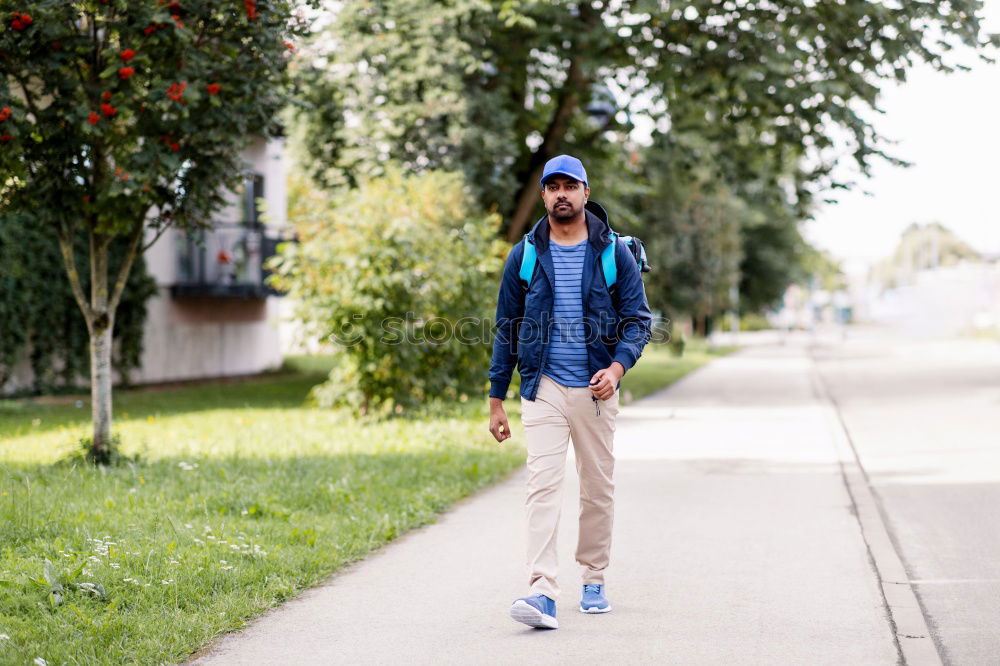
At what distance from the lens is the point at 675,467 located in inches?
431

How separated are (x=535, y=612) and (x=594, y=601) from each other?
52 cm

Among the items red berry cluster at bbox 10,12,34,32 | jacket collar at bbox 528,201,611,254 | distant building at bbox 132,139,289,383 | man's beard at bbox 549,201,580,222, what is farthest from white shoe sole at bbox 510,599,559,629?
distant building at bbox 132,139,289,383

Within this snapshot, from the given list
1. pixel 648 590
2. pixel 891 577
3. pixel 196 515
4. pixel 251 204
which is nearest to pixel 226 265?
pixel 251 204

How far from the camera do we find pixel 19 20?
26.6ft

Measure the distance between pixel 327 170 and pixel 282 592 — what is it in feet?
50.8

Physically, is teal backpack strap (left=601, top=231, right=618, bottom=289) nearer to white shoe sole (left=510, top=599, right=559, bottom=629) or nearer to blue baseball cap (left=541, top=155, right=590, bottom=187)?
blue baseball cap (left=541, top=155, right=590, bottom=187)

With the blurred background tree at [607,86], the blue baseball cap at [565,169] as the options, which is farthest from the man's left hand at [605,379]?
the blurred background tree at [607,86]

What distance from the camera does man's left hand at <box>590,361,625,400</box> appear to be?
5.27 m

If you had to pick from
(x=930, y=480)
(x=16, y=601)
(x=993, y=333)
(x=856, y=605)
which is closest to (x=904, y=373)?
(x=930, y=480)

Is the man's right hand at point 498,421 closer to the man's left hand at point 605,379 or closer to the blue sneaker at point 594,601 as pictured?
the man's left hand at point 605,379

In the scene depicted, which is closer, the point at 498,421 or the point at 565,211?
the point at 565,211

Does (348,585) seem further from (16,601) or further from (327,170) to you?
(327,170)

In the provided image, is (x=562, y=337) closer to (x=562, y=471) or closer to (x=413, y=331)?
(x=562, y=471)

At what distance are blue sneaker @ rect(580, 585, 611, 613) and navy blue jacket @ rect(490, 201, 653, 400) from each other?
98 centimetres
